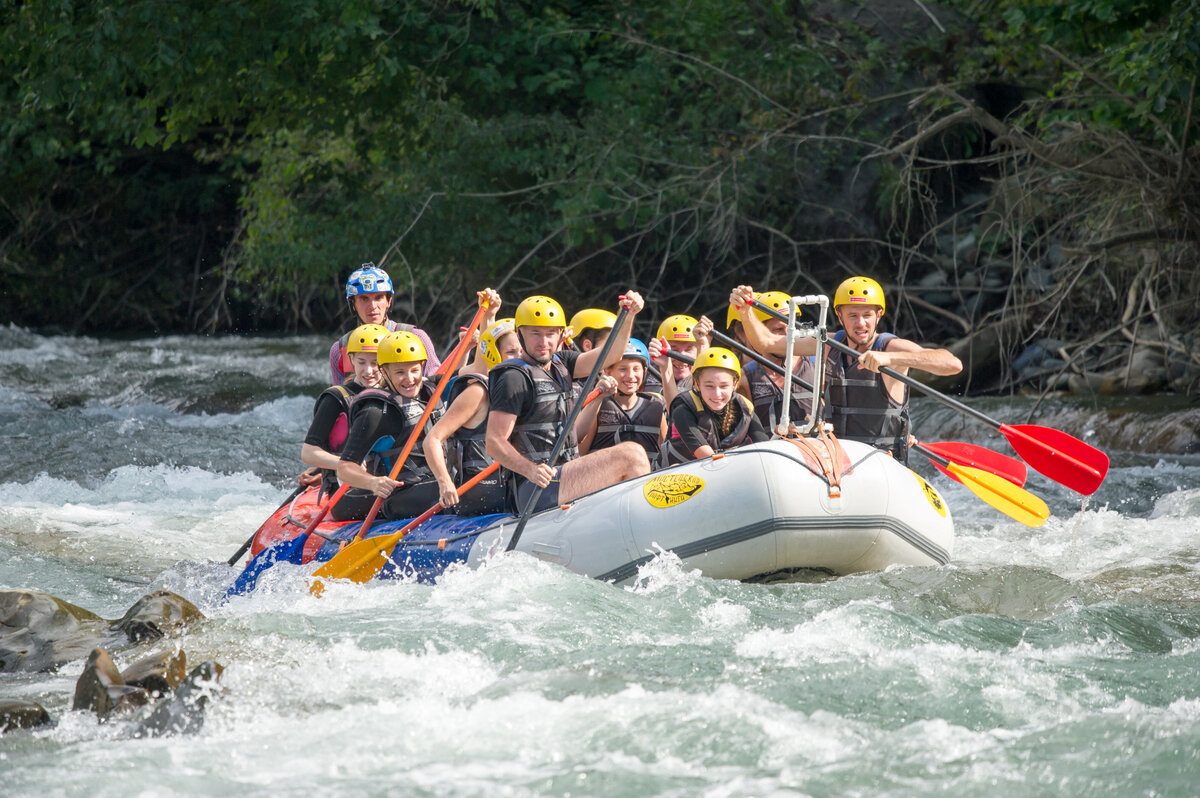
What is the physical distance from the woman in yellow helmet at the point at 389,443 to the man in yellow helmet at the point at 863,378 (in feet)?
5.29

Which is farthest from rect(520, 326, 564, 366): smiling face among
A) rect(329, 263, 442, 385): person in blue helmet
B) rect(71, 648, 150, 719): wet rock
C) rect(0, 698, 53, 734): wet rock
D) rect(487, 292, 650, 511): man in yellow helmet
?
rect(0, 698, 53, 734): wet rock

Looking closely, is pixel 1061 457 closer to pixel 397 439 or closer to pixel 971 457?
pixel 971 457

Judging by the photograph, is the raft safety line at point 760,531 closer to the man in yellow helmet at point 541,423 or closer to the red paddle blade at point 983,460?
the man in yellow helmet at point 541,423

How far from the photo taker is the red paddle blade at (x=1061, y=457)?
5559 mm

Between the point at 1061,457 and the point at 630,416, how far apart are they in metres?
2.05

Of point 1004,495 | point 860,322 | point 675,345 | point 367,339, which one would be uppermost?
point 860,322

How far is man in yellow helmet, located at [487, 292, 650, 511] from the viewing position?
212 inches

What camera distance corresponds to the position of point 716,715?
379 centimetres

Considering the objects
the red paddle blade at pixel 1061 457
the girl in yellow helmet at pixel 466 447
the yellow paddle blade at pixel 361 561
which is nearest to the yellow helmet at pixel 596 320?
the girl in yellow helmet at pixel 466 447

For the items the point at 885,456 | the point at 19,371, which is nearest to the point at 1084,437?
the point at 885,456

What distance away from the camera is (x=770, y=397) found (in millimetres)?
6543

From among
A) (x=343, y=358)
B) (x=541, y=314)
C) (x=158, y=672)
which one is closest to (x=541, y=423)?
(x=541, y=314)

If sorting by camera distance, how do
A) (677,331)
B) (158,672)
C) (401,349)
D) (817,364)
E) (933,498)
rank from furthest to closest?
(677,331) → (401,349) → (933,498) → (817,364) → (158,672)

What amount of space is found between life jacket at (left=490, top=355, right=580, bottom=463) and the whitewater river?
622 millimetres
